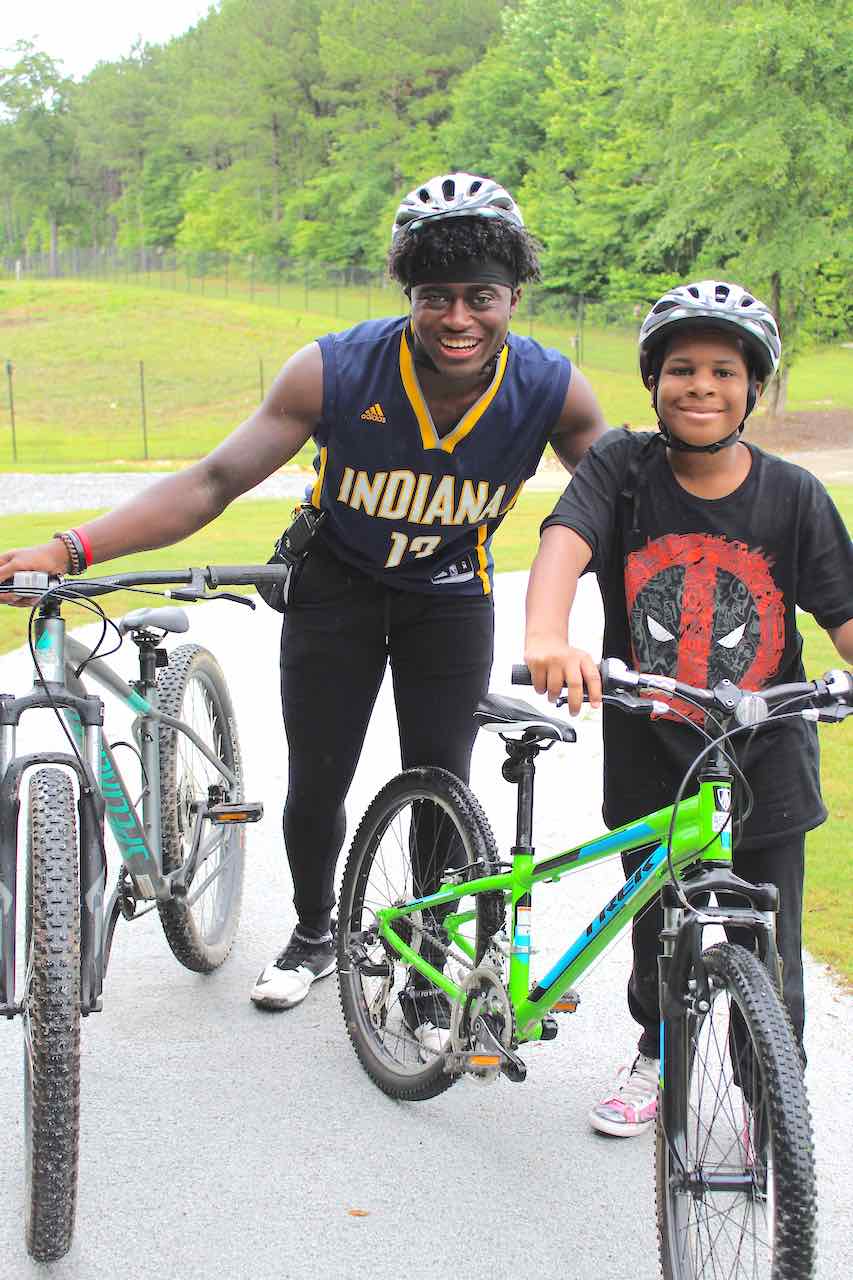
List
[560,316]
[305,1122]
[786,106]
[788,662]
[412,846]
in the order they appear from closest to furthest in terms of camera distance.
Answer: [788,662] < [305,1122] < [412,846] < [786,106] < [560,316]

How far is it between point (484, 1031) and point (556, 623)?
3.45ft

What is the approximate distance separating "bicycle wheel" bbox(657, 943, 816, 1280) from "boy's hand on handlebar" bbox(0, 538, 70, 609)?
1.66 metres

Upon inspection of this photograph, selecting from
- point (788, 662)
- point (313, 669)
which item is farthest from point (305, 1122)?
point (788, 662)

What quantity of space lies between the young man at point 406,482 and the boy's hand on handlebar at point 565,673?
100 centimetres

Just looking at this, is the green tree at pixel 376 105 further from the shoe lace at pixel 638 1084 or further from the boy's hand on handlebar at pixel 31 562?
the shoe lace at pixel 638 1084

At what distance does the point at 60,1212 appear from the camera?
2.87 meters

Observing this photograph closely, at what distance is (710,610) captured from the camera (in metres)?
2.99

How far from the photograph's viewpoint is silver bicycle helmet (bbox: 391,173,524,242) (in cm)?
330

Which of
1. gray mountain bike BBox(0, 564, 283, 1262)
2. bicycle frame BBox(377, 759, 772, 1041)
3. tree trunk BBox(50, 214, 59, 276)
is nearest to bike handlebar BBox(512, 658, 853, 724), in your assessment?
bicycle frame BBox(377, 759, 772, 1041)

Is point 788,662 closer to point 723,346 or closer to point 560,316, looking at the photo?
point 723,346

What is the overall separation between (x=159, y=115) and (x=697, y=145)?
79.2 m

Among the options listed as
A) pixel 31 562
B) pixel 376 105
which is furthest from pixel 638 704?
pixel 376 105

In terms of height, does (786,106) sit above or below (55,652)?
above

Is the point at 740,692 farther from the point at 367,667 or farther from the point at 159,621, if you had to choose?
the point at 159,621
